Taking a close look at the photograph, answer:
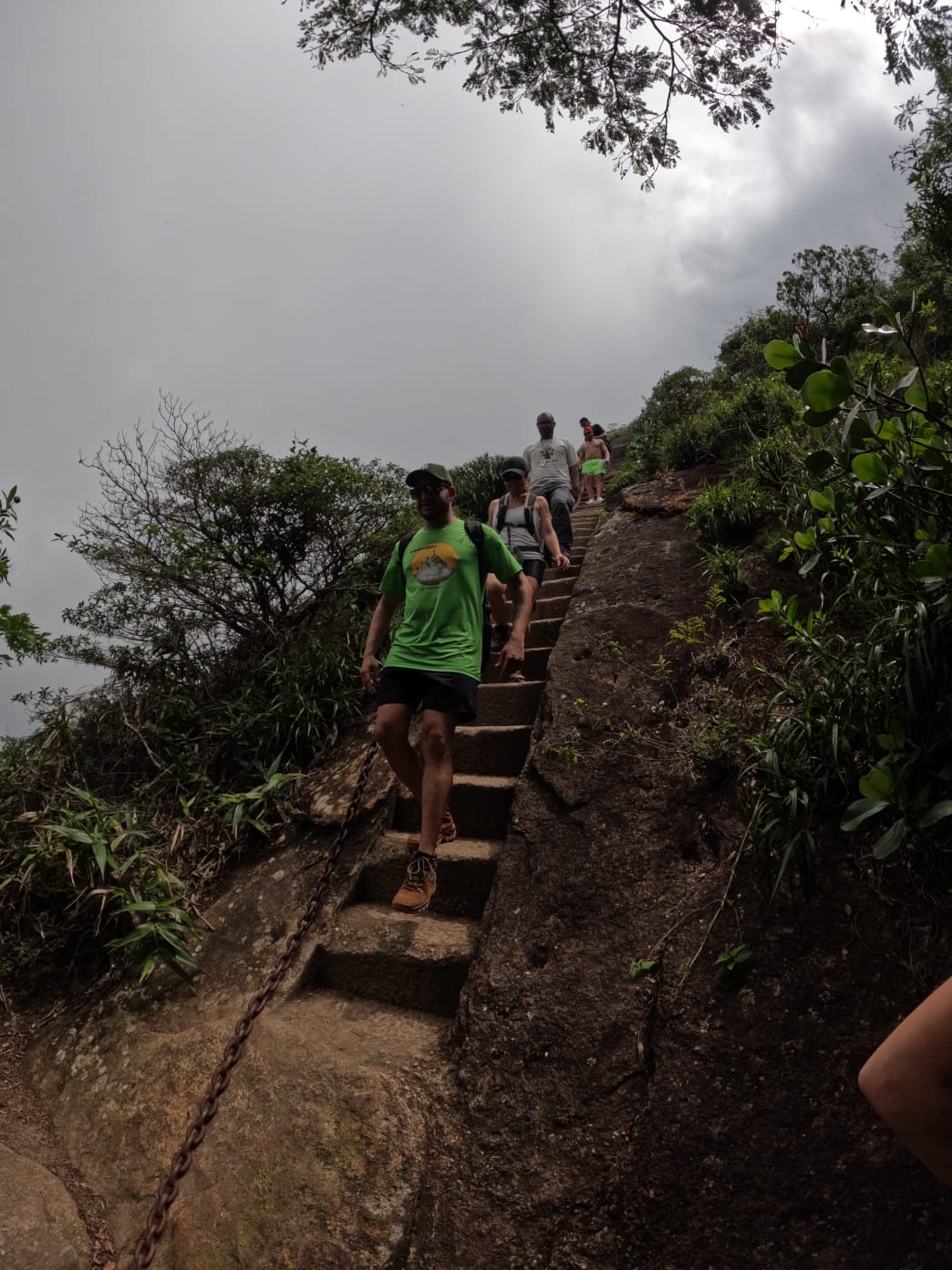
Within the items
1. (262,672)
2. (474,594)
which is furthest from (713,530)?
(262,672)

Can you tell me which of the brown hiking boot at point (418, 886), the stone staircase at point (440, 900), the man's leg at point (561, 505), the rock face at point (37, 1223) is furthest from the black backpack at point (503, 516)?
the rock face at point (37, 1223)

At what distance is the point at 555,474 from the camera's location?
7.47 meters

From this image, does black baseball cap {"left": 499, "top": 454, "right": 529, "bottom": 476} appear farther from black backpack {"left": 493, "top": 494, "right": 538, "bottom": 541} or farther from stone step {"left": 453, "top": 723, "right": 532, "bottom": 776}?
stone step {"left": 453, "top": 723, "right": 532, "bottom": 776}

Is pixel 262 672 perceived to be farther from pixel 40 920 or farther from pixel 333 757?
pixel 40 920

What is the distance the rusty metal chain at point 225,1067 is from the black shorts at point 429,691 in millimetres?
825

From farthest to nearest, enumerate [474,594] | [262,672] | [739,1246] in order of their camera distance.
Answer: [262,672] < [474,594] < [739,1246]

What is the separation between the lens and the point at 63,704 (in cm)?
523

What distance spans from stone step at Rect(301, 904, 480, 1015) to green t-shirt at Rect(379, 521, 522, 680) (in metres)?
1.22

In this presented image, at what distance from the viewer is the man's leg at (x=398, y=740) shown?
3.60m

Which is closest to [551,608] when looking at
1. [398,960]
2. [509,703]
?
[509,703]

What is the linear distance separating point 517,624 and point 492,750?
984 millimetres

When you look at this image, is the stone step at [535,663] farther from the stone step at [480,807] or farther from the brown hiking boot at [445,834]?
the brown hiking boot at [445,834]

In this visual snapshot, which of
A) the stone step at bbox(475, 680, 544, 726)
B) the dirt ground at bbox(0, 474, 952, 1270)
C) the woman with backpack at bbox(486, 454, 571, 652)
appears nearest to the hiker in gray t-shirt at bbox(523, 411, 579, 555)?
the woman with backpack at bbox(486, 454, 571, 652)

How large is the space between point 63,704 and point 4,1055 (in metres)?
2.45
